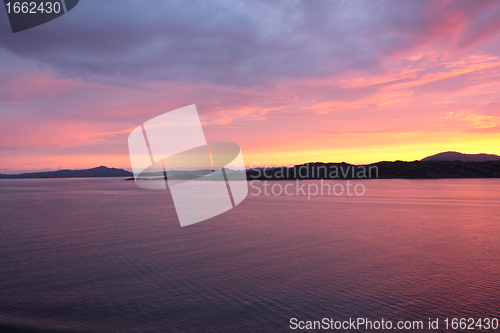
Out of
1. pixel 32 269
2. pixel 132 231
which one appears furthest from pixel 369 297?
pixel 132 231

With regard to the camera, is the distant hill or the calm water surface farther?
the distant hill

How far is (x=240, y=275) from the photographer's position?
897cm

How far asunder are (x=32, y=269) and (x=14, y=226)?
976cm

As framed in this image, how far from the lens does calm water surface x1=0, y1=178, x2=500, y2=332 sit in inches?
258

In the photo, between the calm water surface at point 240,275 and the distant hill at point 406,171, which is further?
the distant hill at point 406,171

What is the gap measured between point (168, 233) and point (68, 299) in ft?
25.5

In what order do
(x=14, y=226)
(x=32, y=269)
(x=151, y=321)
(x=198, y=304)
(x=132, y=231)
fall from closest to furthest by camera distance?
1. (x=151, y=321)
2. (x=198, y=304)
3. (x=32, y=269)
4. (x=132, y=231)
5. (x=14, y=226)

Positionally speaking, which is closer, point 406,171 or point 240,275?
point 240,275

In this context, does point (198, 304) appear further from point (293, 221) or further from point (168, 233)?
point (293, 221)

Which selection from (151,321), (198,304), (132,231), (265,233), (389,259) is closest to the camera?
(151,321)

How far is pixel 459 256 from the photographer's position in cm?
1055

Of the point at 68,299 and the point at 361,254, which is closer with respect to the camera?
the point at 68,299

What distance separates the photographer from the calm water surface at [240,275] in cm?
655

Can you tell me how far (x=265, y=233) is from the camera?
48.4ft
